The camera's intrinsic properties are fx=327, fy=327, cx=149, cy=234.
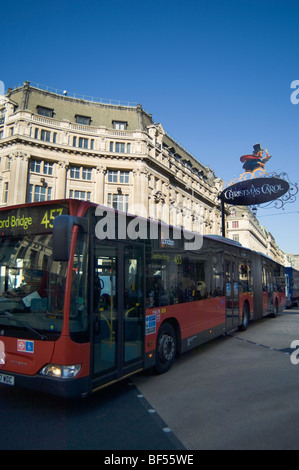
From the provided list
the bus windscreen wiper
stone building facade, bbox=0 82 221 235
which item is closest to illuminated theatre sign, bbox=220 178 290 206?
Answer: the bus windscreen wiper

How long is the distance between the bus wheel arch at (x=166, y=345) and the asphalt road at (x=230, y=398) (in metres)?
0.21

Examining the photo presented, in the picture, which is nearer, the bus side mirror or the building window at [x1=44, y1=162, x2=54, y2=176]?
the bus side mirror

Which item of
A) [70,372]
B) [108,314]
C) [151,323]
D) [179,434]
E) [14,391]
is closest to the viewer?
[179,434]

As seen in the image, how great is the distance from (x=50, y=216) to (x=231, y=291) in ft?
25.0

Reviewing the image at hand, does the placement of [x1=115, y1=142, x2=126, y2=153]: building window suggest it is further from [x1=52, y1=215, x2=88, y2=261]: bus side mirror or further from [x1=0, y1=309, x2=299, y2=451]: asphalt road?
[x1=52, y1=215, x2=88, y2=261]: bus side mirror

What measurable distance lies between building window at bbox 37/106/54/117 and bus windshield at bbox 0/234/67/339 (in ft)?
120

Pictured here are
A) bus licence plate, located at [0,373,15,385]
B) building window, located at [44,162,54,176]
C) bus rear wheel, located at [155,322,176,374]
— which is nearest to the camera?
bus licence plate, located at [0,373,15,385]

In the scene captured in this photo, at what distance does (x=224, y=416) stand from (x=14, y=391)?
11.1 feet

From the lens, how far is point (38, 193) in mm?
36094

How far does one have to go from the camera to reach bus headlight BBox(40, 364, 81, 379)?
4191 mm

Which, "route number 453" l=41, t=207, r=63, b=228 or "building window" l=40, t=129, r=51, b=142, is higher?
"building window" l=40, t=129, r=51, b=142

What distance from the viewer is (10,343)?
4594 millimetres
